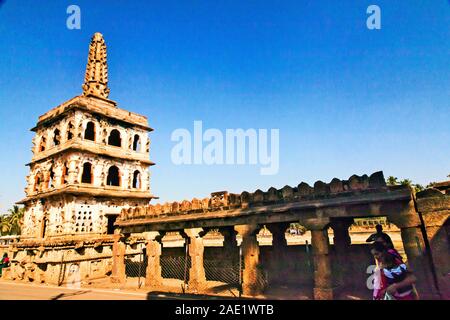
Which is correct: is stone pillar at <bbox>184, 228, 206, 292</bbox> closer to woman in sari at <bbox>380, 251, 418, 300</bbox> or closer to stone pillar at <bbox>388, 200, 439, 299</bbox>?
stone pillar at <bbox>388, 200, 439, 299</bbox>

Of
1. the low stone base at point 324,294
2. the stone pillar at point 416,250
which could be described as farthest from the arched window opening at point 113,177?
the stone pillar at point 416,250

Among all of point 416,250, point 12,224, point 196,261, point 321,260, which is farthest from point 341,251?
point 12,224

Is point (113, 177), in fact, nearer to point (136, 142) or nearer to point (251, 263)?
point (136, 142)

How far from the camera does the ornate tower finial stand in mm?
26875

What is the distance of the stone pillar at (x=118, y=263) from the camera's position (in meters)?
16.3

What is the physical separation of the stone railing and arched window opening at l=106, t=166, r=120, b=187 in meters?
10.2

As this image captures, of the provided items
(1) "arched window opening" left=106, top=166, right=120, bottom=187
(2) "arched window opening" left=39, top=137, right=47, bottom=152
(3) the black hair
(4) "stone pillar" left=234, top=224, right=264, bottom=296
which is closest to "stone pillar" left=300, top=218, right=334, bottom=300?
(4) "stone pillar" left=234, top=224, right=264, bottom=296

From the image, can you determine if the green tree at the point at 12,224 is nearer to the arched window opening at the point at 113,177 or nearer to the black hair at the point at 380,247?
the arched window opening at the point at 113,177

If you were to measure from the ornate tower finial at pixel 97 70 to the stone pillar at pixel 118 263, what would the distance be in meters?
15.7

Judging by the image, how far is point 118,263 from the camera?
16.6 meters

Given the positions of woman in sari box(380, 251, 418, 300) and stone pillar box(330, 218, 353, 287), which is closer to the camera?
woman in sari box(380, 251, 418, 300)

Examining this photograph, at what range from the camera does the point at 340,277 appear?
1396 cm

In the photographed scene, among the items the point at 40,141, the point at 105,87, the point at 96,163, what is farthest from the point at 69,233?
the point at 105,87
